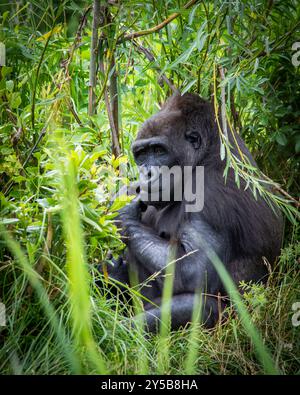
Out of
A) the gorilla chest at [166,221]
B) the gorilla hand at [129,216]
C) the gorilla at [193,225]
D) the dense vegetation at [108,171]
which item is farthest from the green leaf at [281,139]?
the gorilla hand at [129,216]

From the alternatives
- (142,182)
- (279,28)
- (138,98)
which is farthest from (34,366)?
(138,98)

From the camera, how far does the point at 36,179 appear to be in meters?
3.61

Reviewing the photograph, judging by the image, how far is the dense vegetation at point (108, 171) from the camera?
324 centimetres

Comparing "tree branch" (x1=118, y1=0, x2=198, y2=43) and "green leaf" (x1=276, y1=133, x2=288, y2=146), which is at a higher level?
"tree branch" (x1=118, y1=0, x2=198, y2=43)

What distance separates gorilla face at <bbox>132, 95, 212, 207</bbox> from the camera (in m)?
4.46

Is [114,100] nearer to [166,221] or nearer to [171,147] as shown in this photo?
[171,147]

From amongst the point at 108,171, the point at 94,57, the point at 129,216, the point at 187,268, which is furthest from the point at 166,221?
the point at 94,57

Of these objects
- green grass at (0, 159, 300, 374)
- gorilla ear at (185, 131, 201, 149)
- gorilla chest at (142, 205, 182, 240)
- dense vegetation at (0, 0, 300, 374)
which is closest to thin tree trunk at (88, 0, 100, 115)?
dense vegetation at (0, 0, 300, 374)

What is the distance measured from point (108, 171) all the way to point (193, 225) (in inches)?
28.9

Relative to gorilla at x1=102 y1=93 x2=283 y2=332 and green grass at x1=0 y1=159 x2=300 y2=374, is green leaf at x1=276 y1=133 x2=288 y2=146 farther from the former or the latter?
green grass at x1=0 y1=159 x2=300 y2=374

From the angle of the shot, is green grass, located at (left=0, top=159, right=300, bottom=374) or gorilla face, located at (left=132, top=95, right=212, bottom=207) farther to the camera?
gorilla face, located at (left=132, top=95, right=212, bottom=207)

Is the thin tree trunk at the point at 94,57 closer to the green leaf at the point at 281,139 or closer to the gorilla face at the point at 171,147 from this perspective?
the gorilla face at the point at 171,147

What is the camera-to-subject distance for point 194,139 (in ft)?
14.9

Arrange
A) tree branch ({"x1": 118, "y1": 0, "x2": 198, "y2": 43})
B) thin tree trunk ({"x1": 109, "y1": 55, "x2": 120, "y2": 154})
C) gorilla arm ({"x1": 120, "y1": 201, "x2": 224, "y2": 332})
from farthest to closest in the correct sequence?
thin tree trunk ({"x1": 109, "y1": 55, "x2": 120, "y2": 154}) < tree branch ({"x1": 118, "y1": 0, "x2": 198, "y2": 43}) < gorilla arm ({"x1": 120, "y1": 201, "x2": 224, "y2": 332})
